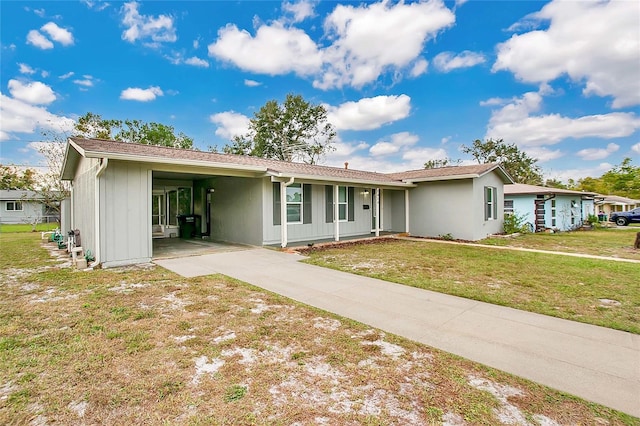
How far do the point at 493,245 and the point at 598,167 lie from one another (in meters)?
33.8

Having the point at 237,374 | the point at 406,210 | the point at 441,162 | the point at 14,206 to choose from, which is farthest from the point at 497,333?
the point at 14,206

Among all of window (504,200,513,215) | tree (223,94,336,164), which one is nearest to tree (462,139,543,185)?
tree (223,94,336,164)

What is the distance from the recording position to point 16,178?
2336cm

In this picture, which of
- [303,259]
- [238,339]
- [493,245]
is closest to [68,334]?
[238,339]

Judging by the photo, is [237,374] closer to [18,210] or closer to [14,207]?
[18,210]

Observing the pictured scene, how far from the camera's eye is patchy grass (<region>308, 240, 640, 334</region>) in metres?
4.45

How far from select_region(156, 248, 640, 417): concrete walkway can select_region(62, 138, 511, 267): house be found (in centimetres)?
362

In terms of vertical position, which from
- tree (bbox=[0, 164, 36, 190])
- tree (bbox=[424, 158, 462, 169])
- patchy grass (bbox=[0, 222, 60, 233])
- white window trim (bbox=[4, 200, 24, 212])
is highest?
tree (bbox=[424, 158, 462, 169])

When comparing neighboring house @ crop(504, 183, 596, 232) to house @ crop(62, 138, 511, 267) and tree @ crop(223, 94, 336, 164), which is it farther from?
tree @ crop(223, 94, 336, 164)

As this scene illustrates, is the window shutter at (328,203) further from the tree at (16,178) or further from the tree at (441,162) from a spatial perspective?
the tree at (441,162)

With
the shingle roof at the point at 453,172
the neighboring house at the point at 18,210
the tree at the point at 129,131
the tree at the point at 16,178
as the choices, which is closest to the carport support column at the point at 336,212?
the shingle roof at the point at 453,172

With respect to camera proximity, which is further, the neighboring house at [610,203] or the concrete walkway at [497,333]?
the neighboring house at [610,203]

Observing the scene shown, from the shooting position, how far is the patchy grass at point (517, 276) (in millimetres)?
4453

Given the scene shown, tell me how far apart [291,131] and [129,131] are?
13.8m
